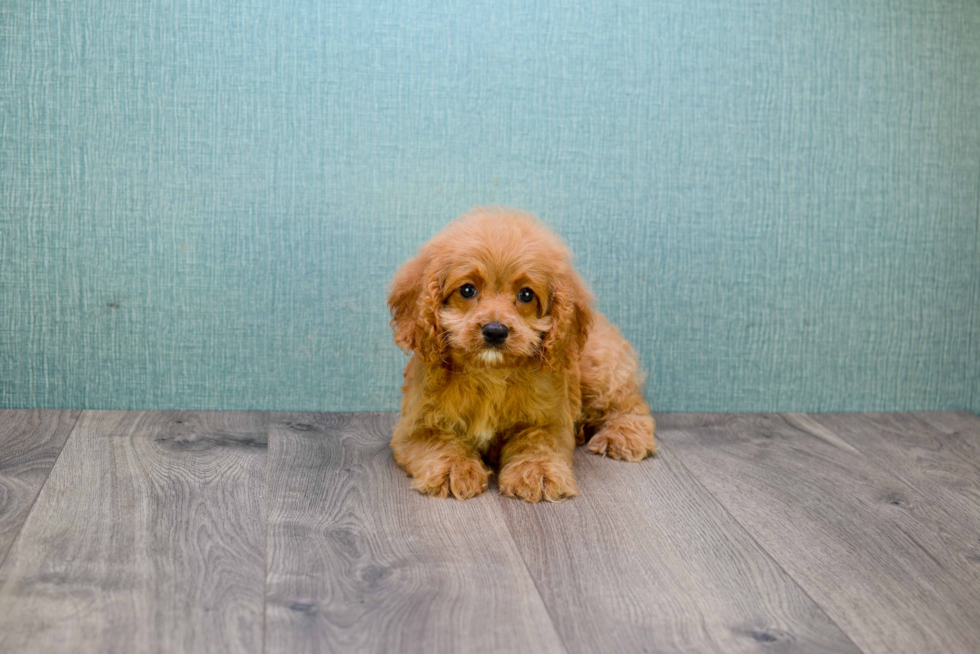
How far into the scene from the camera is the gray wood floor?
1.62 meters

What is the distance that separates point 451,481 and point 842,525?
95 centimetres

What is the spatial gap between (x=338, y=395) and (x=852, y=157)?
1868 mm

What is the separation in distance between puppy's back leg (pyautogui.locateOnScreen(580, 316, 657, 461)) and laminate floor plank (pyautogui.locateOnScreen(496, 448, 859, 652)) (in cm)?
22

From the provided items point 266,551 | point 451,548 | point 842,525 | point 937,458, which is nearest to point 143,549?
point 266,551

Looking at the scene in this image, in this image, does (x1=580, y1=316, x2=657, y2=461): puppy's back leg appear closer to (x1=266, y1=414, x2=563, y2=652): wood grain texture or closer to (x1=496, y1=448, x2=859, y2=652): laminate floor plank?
(x1=496, y1=448, x2=859, y2=652): laminate floor plank

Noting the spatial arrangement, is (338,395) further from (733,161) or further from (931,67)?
(931,67)

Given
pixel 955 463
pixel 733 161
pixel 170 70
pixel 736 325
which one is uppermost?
pixel 170 70

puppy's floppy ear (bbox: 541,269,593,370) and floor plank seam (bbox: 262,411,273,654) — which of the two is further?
puppy's floppy ear (bbox: 541,269,593,370)

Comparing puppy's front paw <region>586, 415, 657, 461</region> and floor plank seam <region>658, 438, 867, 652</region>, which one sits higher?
puppy's front paw <region>586, 415, 657, 461</region>

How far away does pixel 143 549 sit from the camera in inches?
73.8

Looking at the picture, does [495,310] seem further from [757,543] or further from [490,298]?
[757,543]

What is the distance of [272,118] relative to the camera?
2.77m

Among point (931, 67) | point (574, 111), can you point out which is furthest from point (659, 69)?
point (931, 67)

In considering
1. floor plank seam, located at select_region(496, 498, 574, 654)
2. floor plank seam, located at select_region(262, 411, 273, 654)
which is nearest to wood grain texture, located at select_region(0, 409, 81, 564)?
floor plank seam, located at select_region(262, 411, 273, 654)
